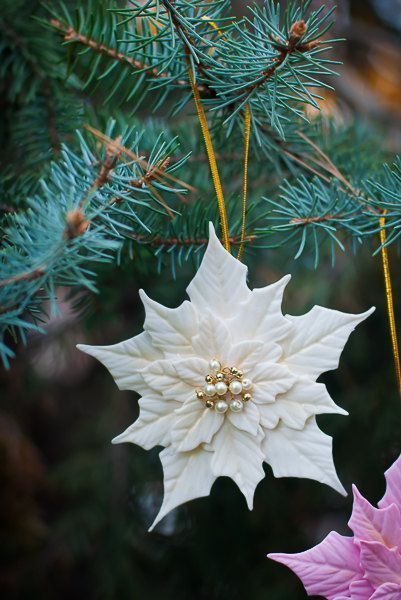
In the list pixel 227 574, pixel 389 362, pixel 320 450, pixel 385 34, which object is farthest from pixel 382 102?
pixel 320 450

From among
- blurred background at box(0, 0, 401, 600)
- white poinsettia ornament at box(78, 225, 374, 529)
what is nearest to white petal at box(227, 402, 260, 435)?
white poinsettia ornament at box(78, 225, 374, 529)

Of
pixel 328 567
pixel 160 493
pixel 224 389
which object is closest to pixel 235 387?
pixel 224 389

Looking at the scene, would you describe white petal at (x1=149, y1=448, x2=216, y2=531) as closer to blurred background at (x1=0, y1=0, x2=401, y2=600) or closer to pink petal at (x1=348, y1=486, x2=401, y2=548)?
pink petal at (x1=348, y1=486, x2=401, y2=548)

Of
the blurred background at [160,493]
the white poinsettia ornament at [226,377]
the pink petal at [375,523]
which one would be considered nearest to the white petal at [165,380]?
the white poinsettia ornament at [226,377]

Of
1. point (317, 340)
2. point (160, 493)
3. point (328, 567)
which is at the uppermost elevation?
point (317, 340)

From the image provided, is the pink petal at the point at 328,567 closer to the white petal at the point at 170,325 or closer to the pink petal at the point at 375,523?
the pink petal at the point at 375,523

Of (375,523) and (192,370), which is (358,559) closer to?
(375,523)
